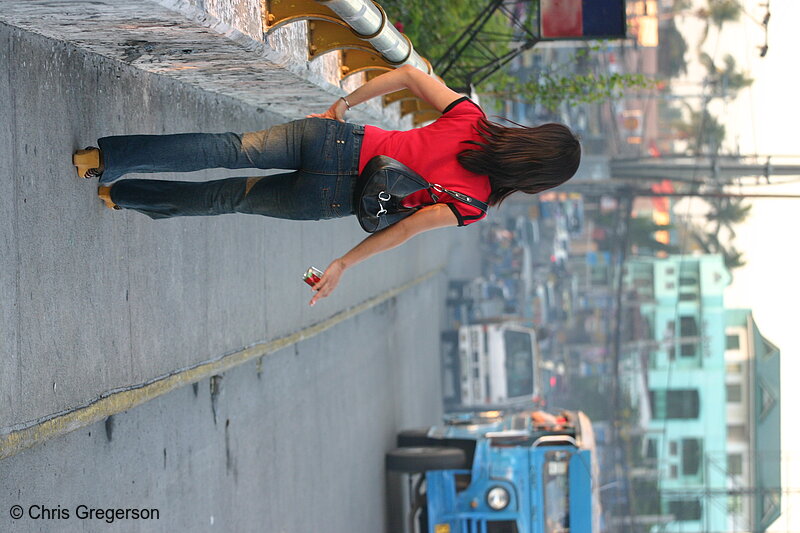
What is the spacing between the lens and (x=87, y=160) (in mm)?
4430

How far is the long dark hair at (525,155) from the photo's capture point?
4.47 meters

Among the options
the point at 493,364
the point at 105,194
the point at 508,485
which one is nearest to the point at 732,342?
the point at 493,364

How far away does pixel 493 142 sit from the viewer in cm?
450

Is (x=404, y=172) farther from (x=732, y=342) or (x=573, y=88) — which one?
(x=732, y=342)

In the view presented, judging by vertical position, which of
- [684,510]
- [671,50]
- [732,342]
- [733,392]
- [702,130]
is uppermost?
[671,50]

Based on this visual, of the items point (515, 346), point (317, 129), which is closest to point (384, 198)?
point (317, 129)

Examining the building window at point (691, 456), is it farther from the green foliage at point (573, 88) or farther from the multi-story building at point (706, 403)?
the green foliage at point (573, 88)

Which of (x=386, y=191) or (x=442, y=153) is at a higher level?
(x=442, y=153)

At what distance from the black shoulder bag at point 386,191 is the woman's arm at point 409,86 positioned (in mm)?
462

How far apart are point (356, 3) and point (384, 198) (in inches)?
39.7

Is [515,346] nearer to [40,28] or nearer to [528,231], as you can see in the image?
[528,231]

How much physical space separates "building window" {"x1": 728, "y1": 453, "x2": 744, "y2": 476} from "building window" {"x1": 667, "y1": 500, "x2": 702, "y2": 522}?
4.46 feet

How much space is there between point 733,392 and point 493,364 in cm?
924

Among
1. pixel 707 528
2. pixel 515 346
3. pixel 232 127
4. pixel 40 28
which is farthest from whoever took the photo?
pixel 707 528
